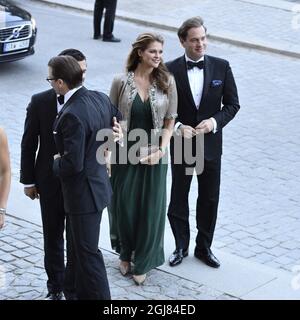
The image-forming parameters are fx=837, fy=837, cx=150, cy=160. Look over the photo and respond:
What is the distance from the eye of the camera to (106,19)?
15.3m

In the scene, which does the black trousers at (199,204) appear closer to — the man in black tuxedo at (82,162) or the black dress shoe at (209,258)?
the black dress shoe at (209,258)

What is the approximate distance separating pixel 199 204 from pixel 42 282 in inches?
57.0

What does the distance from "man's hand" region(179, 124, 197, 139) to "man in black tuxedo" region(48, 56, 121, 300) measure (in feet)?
2.89

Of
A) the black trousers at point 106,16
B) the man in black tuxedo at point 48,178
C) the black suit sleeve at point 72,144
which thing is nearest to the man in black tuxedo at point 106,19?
the black trousers at point 106,16

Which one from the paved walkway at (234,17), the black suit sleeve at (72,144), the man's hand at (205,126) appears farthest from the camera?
the paved walkway at (234,17)

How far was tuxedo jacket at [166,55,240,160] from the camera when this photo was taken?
668 centimetres

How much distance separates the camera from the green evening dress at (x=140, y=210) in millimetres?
6621

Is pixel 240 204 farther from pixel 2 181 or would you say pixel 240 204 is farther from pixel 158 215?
pixel 2 181

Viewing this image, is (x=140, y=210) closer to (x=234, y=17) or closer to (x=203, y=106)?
(x=203, y=106)

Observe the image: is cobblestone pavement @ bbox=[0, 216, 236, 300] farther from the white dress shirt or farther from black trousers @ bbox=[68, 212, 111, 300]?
the white dress shirt

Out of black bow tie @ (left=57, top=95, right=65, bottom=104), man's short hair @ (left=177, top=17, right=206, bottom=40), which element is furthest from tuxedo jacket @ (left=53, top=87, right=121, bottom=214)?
man's short hair @ (left=177, top=17, right=206, bottom=40)

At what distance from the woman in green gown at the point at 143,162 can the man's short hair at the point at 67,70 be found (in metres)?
0.84

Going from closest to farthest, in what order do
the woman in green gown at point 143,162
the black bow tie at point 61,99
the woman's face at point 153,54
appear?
the black bow tie at point 61,99 < the woman's face at point 153,54 < the woman in green gown at point 143,162

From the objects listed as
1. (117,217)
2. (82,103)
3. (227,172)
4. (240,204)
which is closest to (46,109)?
(82,103)
